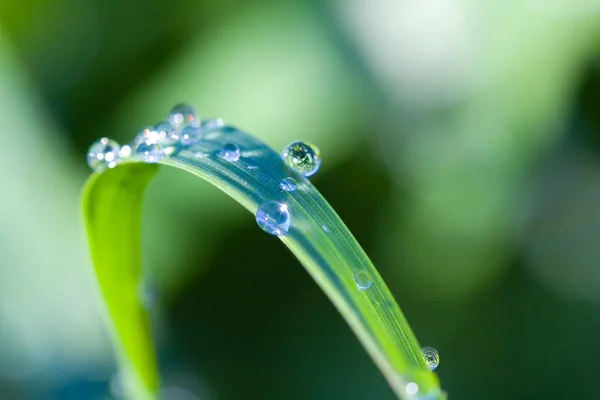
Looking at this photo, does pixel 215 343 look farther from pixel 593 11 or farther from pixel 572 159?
pixel 593 11

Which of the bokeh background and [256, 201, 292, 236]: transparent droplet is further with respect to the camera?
the bokeh background

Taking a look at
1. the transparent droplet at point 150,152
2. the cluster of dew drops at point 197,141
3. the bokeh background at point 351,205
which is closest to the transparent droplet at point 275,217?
the cluster of dew drops at point 197,141

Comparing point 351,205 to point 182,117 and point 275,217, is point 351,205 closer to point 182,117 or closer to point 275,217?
point 182,117

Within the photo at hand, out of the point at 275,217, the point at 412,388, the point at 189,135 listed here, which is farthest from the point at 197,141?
the point at 412,388

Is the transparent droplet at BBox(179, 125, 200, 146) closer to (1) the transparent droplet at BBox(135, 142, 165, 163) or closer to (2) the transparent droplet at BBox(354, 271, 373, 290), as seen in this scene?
(1) the transparent droplet at BBox(135, 142, 165, 163)

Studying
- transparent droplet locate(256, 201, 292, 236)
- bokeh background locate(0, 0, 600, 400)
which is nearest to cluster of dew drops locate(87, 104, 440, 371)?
transparent droplet locate(256, 201, 292, 236)
